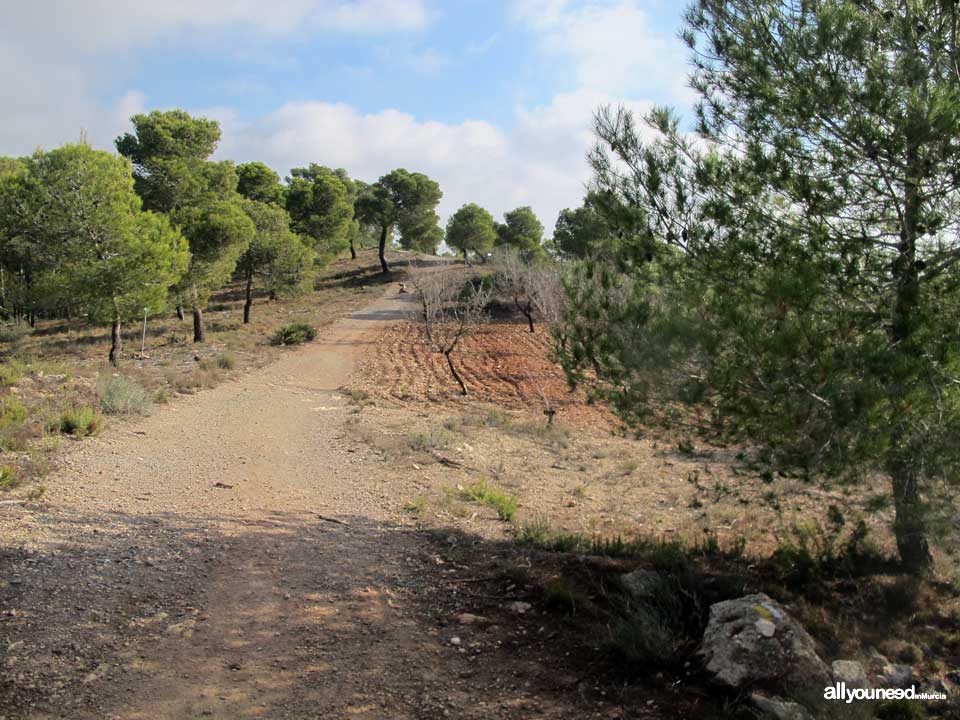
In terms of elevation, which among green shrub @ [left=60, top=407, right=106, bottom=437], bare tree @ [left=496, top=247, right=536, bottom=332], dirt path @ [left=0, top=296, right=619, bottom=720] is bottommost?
dirt path @ [left=0, top=296, right=619, bottom=720]

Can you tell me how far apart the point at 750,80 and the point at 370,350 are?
841 inches

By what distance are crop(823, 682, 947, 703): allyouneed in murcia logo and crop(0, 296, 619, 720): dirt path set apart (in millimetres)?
1429

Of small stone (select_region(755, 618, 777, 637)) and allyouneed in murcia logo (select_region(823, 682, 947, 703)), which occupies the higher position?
Result: small stone (select_region(755, 618, 777, 637))

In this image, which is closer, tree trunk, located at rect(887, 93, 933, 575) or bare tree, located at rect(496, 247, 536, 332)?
tree trunk, located at rect(887, 93, 933, 575)

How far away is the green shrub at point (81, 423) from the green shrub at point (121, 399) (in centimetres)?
138

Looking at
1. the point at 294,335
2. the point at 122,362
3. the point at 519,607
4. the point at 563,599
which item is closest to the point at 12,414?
the point at 519,607

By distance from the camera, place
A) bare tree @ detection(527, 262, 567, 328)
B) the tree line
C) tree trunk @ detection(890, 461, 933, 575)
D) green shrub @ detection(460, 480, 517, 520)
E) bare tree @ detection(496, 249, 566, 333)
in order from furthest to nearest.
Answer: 1. bare tree @ detection(496, 249, 566, 333)
2. bare tree @ detection(527, 262, 567, 328)
3. the tree line
4. green shrub @ detection(460, 480, 517, 520)
5. tree trunk @ detection(890, 461, 933, 575)

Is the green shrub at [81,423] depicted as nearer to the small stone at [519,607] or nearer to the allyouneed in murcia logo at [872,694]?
the small stone at [519,607]

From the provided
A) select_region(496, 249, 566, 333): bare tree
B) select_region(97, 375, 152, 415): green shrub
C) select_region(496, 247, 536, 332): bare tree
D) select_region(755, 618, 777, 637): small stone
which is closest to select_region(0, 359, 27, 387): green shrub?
select_region(97, 375, 152, 415): green shrub

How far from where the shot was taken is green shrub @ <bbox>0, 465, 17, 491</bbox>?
7.12 m

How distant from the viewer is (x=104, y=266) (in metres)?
17.8

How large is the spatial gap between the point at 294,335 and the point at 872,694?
23494mm

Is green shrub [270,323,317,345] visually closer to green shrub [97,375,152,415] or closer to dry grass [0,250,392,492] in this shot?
dry grass [0,250,392,492]

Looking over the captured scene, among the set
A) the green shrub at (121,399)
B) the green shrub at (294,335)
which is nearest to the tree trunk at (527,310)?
the green shrub at (294,335)
